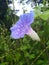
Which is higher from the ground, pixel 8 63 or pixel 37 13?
pixel 37 13

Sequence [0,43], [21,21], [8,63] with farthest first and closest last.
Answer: [0,43], [8,63], [21,21]

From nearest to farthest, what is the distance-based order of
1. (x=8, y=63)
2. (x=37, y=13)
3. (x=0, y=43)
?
(x=37, y=13), (x=8, y=63), (x=0, y=43)

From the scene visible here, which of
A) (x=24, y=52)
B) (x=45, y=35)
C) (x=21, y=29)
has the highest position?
(x=21, y=29)

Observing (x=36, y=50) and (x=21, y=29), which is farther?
(x=36, y=50)

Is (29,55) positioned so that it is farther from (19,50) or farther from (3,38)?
(3,38)

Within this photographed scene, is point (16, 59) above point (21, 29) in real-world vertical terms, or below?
below

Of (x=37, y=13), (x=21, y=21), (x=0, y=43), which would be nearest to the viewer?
(x=37, y=13)

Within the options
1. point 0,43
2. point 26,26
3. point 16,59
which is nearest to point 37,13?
point 26,26

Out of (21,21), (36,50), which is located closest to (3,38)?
(36,50)

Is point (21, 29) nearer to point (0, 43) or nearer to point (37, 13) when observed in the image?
point (37, 13)

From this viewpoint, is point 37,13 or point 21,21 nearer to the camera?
point 37,13
